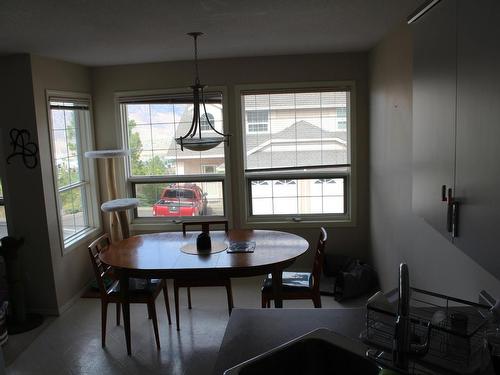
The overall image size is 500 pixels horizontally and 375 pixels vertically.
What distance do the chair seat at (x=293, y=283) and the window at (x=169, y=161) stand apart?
1.55 metres

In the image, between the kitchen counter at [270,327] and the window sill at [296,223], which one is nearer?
the kitchen counter at [270,327]

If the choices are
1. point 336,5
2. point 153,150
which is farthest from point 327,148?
point 336,5

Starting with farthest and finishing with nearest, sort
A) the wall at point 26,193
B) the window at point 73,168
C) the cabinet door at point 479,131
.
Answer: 1. the window at point 73,168
2. the wall at point 26,193
3. the cabinet door at point 479,131

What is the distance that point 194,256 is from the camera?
343 cm

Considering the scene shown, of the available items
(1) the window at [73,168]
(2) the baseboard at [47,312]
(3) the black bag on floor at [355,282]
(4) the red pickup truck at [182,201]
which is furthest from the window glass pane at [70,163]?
(3) the black bag on floor at [355,282]

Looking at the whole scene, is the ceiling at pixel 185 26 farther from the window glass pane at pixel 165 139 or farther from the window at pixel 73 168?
the window glass pane at pixel 165 139

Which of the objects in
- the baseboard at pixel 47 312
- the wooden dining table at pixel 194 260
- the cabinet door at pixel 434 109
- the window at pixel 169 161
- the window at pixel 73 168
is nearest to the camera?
the cabinet door at pixel 434 109

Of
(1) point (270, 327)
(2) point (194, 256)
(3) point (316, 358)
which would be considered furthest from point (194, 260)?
(3) point (316, 358)

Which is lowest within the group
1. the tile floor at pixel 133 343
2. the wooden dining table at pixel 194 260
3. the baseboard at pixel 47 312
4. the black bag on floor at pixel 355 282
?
the tile floor at pixel 133 343

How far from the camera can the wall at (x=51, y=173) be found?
13.1 ft

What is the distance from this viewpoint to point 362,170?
186 inches

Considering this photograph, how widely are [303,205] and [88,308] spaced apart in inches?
96.3

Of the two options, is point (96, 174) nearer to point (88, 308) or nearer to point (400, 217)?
point (88, 308)

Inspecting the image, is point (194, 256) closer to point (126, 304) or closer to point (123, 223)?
point (126, 304)
